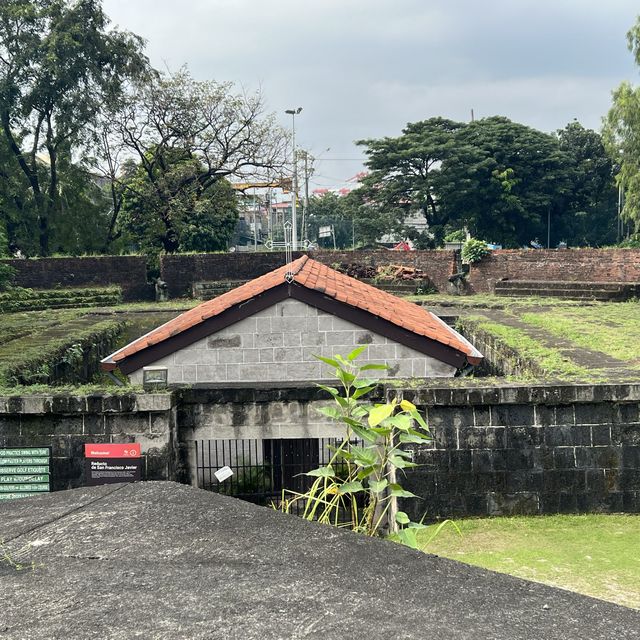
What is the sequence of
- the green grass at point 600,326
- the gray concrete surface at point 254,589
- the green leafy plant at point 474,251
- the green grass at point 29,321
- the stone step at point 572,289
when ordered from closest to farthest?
1. the gray concrete surface at point 254,589
2. the green grass at point 600,326
3. the green grass at point 29,321
4. the stone step at point 572,289
5. the green leafy plant at point 474,251

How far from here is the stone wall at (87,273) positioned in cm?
2133

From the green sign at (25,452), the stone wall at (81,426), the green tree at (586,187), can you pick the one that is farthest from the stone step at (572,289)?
the green tree at (586,187)

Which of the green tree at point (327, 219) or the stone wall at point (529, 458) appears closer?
the stone wall at point (529, 458)

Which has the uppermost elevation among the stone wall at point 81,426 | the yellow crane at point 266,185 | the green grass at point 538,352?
the yellow crane at point 266,185

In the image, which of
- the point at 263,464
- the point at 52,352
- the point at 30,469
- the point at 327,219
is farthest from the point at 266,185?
the point at 327,219

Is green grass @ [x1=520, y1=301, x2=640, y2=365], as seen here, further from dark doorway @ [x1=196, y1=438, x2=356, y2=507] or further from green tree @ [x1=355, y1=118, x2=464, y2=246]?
green tree @ [x1=355, y1=118, x2=464, y2=246]

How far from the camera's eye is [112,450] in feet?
22.2

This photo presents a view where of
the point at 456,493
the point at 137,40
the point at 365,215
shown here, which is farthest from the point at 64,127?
the point at 456,493

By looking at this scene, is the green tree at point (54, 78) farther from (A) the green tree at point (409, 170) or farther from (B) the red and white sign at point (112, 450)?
(B) the red and white sign at point (112, 450)

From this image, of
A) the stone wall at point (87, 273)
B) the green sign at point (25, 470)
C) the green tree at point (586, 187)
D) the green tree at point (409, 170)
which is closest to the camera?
the green sign at point (25, 470)

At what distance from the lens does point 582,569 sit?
18.6 ft

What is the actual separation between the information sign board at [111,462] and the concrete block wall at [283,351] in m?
1.44

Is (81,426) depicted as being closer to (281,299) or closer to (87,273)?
(281,299)

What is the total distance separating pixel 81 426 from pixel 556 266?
745 inches
